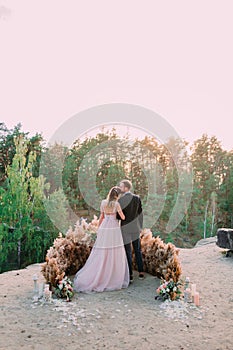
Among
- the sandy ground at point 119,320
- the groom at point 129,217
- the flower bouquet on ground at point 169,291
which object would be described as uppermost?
the groom at point 129,217

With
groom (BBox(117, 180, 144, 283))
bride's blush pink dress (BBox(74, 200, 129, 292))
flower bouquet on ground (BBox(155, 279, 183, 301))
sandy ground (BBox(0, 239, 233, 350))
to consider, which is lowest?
sandy ground (BBox(0, 239, 233, 350))

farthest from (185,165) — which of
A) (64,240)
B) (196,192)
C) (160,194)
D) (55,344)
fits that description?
(55,344)

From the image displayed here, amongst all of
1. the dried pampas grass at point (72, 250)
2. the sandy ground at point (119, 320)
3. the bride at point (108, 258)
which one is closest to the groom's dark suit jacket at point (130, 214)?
the bride at point (108, 258)

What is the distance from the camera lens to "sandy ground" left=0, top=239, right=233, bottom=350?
376 cm

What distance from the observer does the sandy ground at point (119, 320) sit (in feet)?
12.3

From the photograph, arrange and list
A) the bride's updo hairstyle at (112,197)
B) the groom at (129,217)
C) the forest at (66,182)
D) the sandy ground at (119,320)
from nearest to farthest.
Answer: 1. the sandy ground at (119,320)
2. the bride's updo hairstyle at (112,197)
3. the groom at (129,217)
4. the forest at (66,182)

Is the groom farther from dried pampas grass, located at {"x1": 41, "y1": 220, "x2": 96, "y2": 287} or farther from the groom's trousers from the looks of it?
dried pampas grass, located at {"x1": 41, "y1": 220, "x2": 96, "y2": 287}

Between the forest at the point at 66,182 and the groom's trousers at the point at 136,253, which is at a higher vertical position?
the forest at the point at 66,182

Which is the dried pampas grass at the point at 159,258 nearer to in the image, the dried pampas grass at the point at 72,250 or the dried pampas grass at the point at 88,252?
the dried pampas grass at the point at 88,252

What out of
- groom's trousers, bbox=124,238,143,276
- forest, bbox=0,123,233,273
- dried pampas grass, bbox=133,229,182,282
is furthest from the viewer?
forest, bbox=0,123,233,273

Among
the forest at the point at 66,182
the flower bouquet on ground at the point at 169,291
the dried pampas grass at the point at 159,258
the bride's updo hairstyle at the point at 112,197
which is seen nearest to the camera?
the flower bouquet on ground at the point at 169,291

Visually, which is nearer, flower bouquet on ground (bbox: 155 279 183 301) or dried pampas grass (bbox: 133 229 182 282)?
flower bouquet on ground (bbox: 155 279 183 301)

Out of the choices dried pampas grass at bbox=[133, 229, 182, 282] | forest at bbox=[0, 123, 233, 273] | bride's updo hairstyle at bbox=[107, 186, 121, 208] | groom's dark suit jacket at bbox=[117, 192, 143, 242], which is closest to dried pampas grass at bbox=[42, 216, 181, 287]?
dried pampas grass at bbox=[133, 229, 182, 282]

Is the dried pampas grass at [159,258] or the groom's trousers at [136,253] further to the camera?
the groom's trousers at [136,253]
